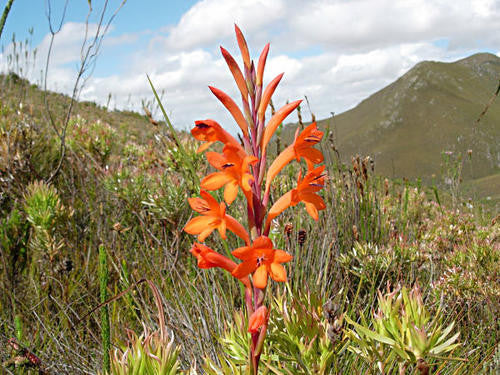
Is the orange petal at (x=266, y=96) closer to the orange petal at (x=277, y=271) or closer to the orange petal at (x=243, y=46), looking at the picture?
Result: the orange petal at (x=243, y=46)

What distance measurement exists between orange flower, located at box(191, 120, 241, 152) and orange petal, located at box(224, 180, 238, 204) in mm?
145

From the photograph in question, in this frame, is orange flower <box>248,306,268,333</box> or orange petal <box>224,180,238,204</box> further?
orange petal <box>224,180,238,204</box>

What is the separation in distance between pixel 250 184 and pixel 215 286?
1.11 metres

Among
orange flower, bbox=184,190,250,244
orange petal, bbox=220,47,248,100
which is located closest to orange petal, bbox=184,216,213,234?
orange flower, bbox=184,190,250,244

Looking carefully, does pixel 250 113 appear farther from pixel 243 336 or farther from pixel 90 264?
pixel 90 264

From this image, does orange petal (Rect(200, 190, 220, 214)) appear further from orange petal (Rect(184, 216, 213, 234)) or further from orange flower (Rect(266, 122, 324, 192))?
orange flower (Rect(266, 122, 324, 192))

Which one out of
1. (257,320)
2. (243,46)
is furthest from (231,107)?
(257,320)

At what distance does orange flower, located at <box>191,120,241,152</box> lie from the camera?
4.06ft

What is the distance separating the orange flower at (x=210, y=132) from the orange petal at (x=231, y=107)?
6cm

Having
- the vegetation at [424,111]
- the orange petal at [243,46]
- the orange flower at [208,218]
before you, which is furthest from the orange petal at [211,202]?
the vegetation at [424,111]

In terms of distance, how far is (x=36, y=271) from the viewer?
3270mm

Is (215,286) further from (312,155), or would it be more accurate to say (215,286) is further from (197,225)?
(312,155)

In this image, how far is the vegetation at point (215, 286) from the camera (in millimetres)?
1261

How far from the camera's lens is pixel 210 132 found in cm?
127
